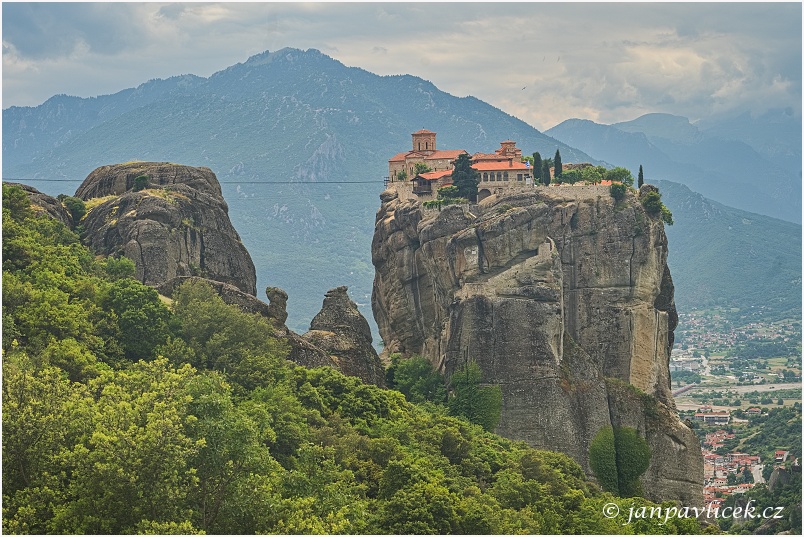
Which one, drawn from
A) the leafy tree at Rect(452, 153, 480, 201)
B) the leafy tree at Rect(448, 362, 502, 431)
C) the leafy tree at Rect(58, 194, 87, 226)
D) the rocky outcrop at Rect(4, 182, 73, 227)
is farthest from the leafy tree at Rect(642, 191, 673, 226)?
the rocky outcrop at Rect(4, 182, 73, 227)

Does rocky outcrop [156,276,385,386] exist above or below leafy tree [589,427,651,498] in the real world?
above

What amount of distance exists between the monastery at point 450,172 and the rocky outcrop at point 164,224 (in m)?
16.4

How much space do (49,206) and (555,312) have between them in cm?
2790

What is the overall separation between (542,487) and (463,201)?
112ft

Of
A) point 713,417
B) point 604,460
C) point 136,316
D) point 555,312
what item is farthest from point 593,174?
point 713,417

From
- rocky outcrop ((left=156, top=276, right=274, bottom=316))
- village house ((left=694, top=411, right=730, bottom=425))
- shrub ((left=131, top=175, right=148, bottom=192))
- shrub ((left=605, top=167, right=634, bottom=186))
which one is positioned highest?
shrub ((left=605, top=167, right=634, bottom=186))

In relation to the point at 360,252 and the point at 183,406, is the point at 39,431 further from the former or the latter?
the point at 360,252

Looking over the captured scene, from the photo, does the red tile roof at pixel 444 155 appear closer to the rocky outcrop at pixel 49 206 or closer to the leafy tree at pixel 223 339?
the rocky outcrop at pixel 49 206

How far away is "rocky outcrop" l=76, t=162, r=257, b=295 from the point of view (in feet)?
243

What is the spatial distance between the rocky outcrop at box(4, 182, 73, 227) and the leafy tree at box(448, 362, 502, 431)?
22.8m

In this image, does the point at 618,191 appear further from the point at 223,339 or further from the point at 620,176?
the point at 223,339

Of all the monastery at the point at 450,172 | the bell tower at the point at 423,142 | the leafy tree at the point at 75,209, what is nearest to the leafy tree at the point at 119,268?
the leafy tree at the point at 75,209

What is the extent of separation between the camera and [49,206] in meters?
75.0

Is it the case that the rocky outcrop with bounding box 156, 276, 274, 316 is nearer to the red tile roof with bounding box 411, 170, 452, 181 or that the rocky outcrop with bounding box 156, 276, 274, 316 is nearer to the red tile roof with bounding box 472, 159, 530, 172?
the red tile roof with bounding box 411, 170, 452, 181
